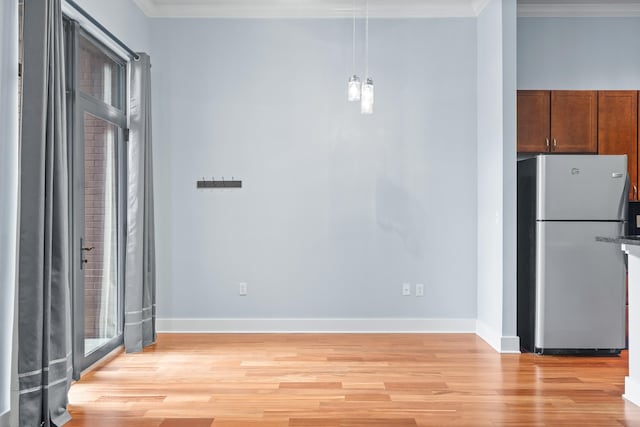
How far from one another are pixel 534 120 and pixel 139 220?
143 inches

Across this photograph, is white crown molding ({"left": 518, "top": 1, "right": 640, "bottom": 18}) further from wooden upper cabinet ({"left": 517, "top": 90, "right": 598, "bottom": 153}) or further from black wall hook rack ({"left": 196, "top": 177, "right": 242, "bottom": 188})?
black wall hook rack ({"left": 196, "top": 177, "right": 242, "bottom": 188})

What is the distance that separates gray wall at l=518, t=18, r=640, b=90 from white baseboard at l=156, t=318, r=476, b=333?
95.7 inches

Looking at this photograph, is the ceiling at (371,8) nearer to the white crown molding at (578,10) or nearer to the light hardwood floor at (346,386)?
the white crown molding at (578,10)

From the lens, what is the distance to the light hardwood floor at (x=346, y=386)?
2984 millimetres

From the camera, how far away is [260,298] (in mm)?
5117

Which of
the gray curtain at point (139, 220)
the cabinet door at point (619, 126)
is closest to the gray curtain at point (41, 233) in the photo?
the gray curtain at point (139, 220)

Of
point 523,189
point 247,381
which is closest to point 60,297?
point 247,381

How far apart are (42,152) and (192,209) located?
2.38 m

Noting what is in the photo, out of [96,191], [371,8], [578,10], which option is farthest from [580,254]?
[96,191]

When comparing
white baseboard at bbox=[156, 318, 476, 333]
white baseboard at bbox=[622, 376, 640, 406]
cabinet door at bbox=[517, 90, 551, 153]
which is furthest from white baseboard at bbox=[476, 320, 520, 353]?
cabinet door at bbox=[517, 90, 551, 153]

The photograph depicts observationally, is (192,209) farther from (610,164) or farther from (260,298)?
(610,164)

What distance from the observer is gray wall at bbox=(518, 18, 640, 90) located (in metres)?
5.01

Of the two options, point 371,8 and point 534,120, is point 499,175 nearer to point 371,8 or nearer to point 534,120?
point 534,120

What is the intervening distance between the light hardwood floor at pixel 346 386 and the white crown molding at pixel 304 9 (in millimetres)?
3112
